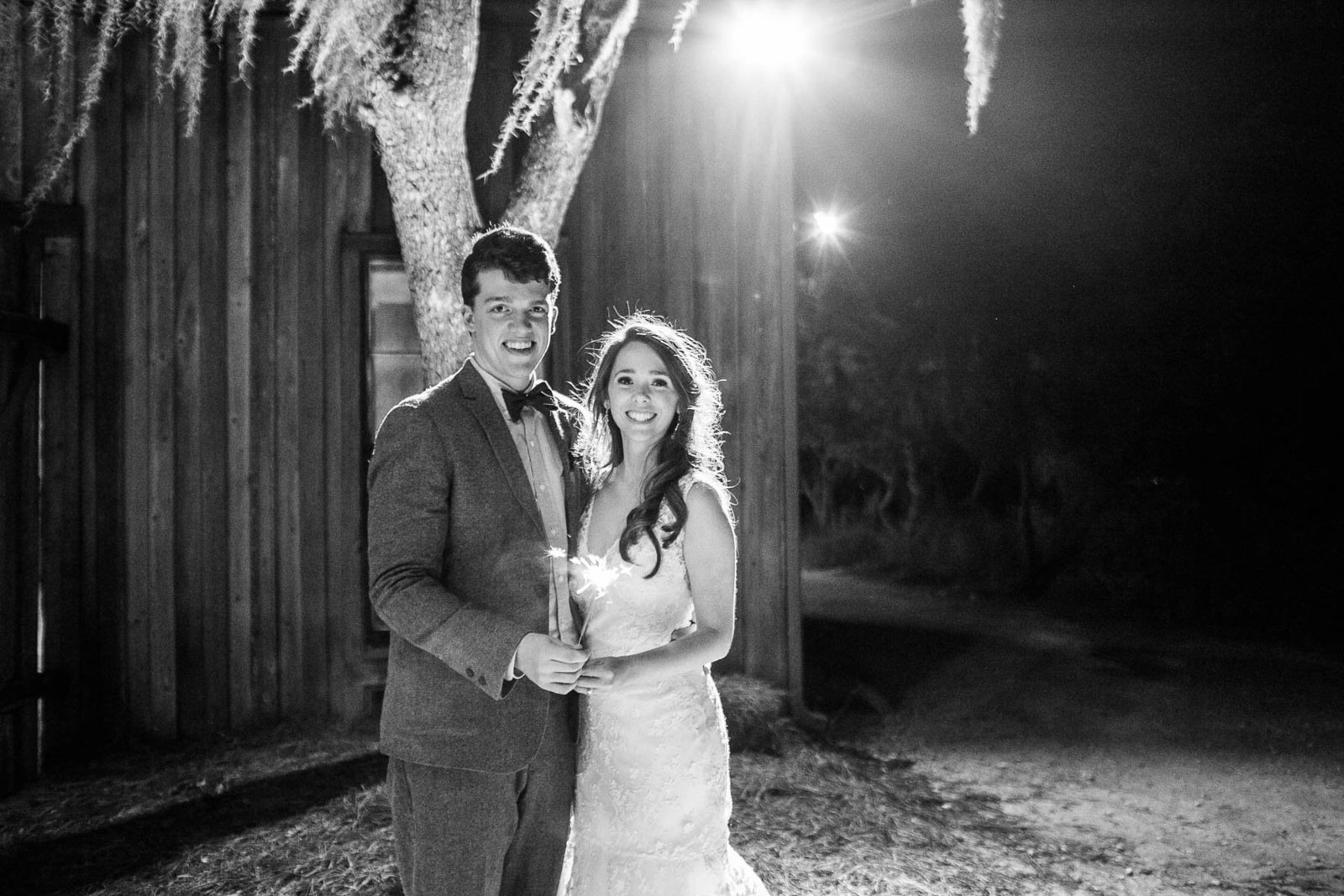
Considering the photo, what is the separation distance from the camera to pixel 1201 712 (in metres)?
6.50

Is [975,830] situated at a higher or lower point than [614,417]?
lower

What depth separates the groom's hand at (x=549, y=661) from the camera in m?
1.96

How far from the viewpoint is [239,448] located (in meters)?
5.39

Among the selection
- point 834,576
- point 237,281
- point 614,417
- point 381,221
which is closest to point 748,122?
point 381,221

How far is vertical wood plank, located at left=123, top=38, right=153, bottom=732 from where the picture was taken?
17.4 feet

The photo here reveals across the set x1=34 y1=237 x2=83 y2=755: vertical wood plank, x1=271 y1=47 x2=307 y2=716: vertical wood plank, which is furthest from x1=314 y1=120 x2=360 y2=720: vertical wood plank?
x1=34 y1=237 x2=83 y2=755: vertical wood plank

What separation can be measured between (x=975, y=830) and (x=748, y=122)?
4339 mm

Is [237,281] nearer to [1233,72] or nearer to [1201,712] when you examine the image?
[1201,712]

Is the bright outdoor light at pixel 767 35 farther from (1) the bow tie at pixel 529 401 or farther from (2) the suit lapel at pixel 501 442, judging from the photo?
(2) the suit lapel at pixel 501 442

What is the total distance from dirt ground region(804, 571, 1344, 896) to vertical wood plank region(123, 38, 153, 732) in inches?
170

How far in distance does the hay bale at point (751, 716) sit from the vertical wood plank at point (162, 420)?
3149mm

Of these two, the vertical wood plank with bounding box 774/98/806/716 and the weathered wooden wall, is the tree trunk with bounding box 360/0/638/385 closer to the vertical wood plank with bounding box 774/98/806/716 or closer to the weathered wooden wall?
the weathered wooden wall

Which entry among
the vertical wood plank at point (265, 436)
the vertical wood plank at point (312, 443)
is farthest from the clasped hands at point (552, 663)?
the vertical wood plank at point (265, 436)

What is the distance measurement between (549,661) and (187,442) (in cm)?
426
